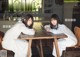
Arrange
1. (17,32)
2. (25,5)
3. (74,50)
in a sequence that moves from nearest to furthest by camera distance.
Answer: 1. (17,32)
2. (74,50)
3. (25,5)


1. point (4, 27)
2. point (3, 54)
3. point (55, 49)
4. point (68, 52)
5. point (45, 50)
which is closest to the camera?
point (3, 54)

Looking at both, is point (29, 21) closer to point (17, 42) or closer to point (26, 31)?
point (26, 31)

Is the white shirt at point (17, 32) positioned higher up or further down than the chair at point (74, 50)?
higher up

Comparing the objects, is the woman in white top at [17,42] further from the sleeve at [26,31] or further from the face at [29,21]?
the face at [29,21]

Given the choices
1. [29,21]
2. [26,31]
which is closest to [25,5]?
[29,21]

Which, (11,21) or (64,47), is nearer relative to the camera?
(64,47)

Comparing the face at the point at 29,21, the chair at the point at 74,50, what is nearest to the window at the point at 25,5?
the chair at the point at 74,50

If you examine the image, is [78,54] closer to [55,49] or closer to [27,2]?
[55,49]

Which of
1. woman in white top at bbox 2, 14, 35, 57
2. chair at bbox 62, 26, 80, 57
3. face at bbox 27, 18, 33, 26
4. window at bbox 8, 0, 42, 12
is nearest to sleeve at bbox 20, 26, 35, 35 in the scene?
woman in white top at bbox 2, 14, 35, 57

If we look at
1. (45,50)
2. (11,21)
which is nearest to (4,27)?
(11,21)

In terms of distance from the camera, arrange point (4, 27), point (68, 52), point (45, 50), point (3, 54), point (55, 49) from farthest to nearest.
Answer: point (4, 27), point (45, 50), point (68, 52), point (55, 49), point (3, 54)

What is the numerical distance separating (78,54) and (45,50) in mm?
851

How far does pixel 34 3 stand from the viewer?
6.82 metres

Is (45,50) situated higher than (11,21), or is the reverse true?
(11,21)
